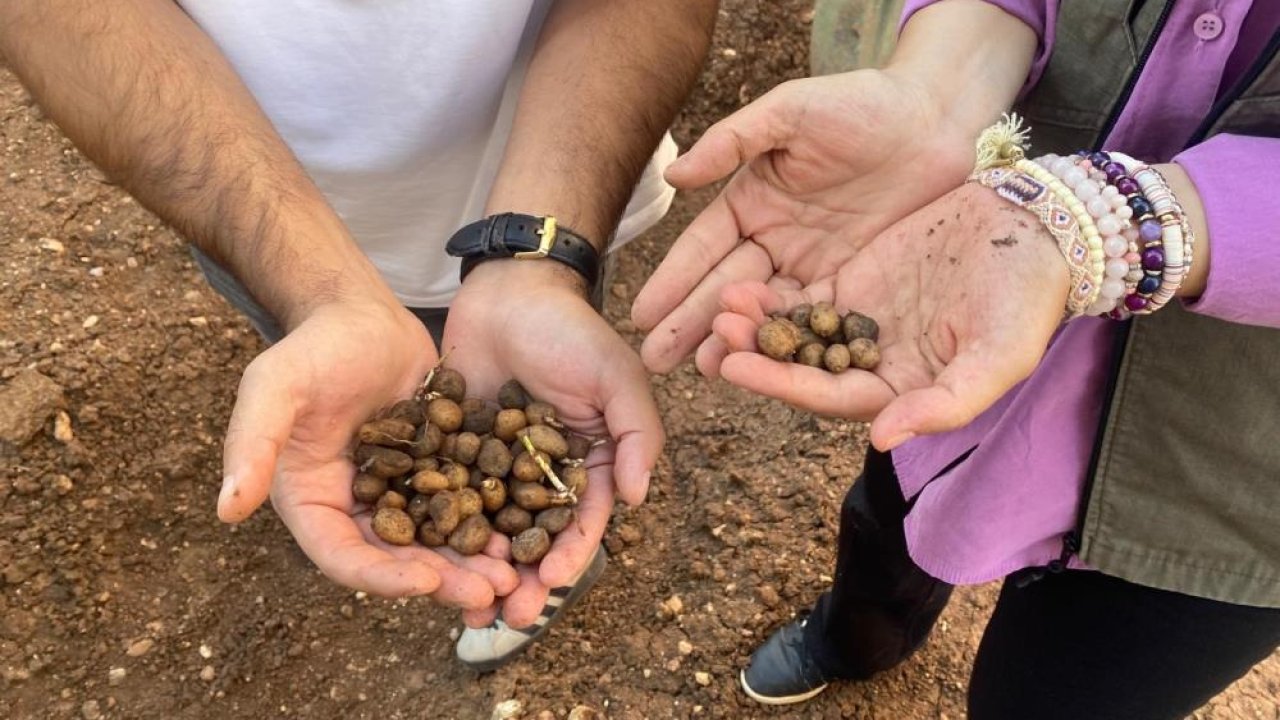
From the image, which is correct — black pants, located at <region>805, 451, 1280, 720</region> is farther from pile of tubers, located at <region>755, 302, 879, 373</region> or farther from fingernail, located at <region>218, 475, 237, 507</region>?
fingernail, located at <region>218, 475, 237, 507</region>

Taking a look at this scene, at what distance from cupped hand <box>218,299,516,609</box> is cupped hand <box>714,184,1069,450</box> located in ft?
1.87

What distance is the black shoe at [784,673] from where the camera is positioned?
2.48 metres

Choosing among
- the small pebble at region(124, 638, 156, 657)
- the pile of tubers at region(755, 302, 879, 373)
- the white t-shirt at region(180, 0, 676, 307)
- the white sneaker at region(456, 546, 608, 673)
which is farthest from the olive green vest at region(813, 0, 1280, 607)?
the small pebble at region(124, 638, 156, 657)

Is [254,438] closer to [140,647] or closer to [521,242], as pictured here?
[521,242]

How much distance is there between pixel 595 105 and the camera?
213cm

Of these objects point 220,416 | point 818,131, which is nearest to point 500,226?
point 818,131

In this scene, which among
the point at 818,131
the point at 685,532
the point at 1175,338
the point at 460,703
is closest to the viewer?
the point at 1175,338

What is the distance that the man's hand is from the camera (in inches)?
63.6

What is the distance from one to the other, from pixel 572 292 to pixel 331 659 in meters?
1.44

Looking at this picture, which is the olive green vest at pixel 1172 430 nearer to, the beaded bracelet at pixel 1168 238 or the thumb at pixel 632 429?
the beaded bracelet at pixel 1168 238

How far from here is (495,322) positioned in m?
1.88

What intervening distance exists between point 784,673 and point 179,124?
189 cm

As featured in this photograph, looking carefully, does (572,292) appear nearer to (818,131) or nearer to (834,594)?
(818,131)

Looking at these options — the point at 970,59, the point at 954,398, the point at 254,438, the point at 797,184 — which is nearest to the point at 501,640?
the point at 254,438
